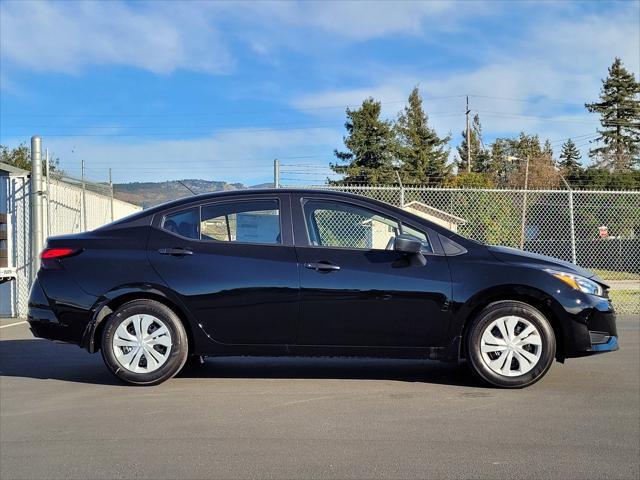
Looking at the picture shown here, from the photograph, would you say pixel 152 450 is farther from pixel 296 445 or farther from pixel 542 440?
pixel 542 440

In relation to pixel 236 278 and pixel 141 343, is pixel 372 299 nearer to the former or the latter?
pixel 236 278

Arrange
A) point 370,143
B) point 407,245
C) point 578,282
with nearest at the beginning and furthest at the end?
point 407,245 → point 578,282 → point 370,143

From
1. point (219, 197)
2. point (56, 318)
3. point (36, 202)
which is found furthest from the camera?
point (36, 202)

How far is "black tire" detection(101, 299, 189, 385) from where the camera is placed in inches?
195

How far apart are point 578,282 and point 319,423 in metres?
2.47

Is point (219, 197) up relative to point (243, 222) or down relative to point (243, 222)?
up

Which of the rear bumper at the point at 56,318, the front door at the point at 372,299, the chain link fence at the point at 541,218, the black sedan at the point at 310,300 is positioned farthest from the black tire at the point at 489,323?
the chain link fence at the point at 541,218

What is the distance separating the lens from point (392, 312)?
4875 millimetres

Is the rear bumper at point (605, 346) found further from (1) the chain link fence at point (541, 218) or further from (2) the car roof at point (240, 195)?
(1) the chain link fence at point (541, 218)

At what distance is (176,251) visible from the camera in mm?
5047

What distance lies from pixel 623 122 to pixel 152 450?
189 feet

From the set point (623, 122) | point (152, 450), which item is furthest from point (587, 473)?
point (623, 122)

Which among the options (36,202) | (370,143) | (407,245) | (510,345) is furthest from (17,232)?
(370,143)

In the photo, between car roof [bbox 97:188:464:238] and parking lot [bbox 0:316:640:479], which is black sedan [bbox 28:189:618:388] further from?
parking lot [bbox 0:316:640:479]
